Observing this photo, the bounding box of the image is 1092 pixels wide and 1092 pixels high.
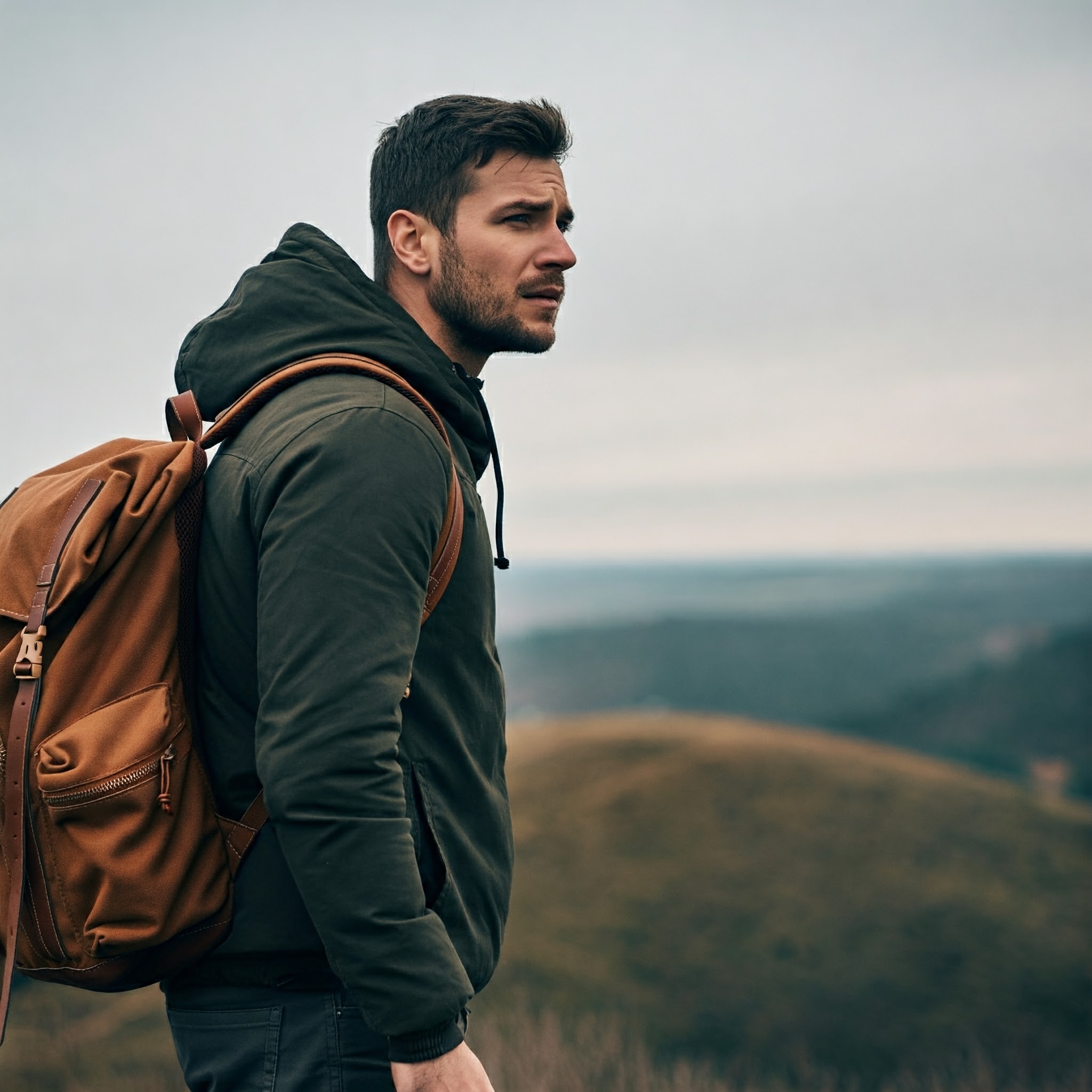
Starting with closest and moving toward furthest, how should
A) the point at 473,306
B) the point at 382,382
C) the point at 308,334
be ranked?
the point at 382,382 → the point at 308,334 → the point at 473,306

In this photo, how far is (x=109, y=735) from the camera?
146 cm

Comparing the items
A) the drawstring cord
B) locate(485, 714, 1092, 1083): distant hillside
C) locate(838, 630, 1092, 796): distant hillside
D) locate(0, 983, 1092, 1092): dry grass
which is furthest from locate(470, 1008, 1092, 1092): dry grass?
locate(838, 630, 1092, 796): distant hillside

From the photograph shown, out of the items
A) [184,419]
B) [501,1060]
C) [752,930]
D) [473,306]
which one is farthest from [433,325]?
[752,930]

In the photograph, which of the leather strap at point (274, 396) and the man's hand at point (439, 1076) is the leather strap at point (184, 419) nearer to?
the leather strap at point (274, 396)

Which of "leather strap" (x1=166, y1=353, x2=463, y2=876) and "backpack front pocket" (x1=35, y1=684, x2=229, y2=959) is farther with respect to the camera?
"leather strap" (x1=166, y1=353, x2=463, y2=876)

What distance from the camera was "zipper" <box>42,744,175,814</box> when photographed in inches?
56.2

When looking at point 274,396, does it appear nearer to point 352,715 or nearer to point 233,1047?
point 352,715

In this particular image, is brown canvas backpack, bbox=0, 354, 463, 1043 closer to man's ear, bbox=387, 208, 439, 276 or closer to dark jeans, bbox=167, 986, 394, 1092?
dark jeans, bbox=167, 986, 394, 1092

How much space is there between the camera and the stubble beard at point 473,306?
191cm

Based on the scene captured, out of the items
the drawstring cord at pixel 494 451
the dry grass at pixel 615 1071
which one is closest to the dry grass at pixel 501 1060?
the dry grass at pixel 615 1071

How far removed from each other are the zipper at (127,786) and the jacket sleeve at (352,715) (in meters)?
0.15

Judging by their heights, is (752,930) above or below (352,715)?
below

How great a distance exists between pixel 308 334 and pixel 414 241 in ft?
1.14

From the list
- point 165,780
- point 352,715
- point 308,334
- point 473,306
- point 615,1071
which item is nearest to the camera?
point 352,715
